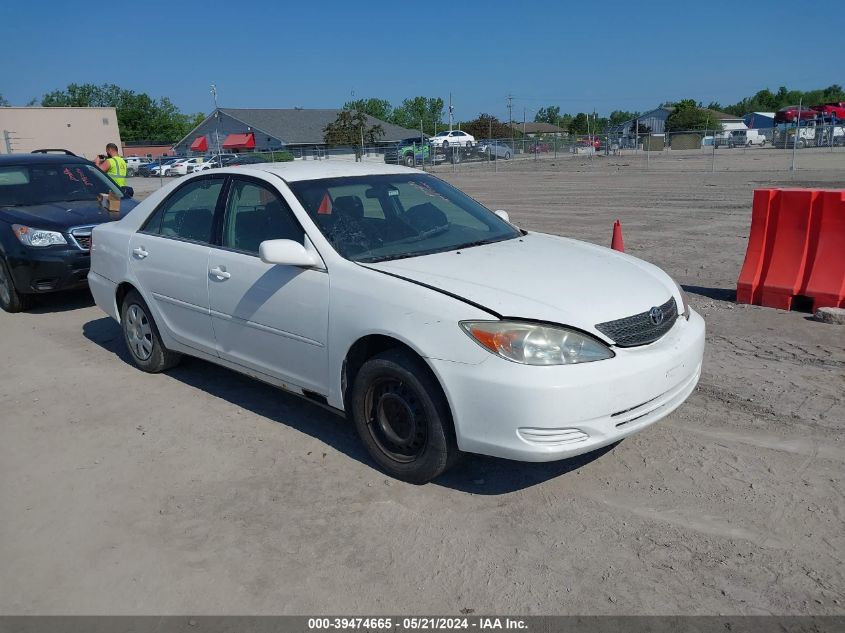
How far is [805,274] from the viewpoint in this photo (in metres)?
6.78

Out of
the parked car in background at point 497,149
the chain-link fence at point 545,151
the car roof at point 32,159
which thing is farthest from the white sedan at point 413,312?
the parked car in background at point 497,149

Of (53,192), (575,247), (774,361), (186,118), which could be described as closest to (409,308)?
(575,247)

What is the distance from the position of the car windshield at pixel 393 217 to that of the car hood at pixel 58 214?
4.77 metres

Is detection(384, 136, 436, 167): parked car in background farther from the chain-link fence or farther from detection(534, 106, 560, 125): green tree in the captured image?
detection(534, 106, 560, 125): green tree

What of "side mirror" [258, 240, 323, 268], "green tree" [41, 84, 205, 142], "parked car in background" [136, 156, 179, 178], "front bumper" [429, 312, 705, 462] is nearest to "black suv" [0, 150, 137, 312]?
"side mirror" [258, 240, 323, 268]

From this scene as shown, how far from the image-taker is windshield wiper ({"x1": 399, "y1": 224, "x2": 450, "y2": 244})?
14.6 feet

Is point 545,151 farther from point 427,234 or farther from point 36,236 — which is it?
point 427,234

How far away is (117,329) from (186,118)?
125 metres

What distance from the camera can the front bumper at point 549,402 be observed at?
10.9ft

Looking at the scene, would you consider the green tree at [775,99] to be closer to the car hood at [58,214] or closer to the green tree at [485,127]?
the green tree at [485,127]

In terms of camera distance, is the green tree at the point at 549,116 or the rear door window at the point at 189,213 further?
the green tree at the point at 549,116

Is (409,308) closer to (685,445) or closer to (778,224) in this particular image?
(685,445)

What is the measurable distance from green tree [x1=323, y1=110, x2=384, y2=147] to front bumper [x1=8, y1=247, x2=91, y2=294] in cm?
5488

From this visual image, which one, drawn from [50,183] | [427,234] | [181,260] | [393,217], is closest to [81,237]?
[50,183]
